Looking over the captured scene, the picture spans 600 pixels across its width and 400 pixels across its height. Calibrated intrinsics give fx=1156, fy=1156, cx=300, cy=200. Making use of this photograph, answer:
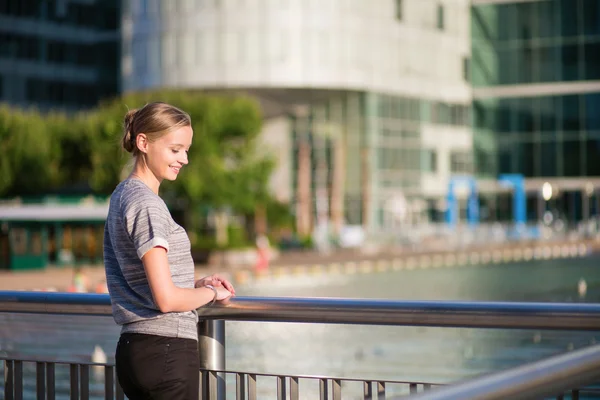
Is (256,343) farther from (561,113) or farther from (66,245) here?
(561,113)

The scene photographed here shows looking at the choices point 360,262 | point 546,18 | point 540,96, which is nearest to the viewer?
point 360,262

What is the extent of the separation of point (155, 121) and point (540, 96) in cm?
7734

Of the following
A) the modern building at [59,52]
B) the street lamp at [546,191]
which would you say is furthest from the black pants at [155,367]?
the modern building at [59,52]

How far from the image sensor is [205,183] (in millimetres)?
53781

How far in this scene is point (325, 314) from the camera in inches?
188

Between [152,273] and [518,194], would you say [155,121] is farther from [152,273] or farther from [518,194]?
[518,194]

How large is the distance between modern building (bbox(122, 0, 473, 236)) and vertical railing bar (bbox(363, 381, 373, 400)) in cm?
6419

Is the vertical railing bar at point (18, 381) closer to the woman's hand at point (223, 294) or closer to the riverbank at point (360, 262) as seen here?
the woman's hand at point (223, 294)

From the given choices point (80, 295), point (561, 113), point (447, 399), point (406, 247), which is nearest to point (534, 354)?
point (80, 295)

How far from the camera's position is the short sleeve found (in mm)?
4199

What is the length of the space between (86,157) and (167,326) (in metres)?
59.0

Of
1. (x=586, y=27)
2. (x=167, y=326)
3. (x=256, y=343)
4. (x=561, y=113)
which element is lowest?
(x=256, y=343)

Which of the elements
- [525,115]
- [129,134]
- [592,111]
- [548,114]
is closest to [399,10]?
[525,115]

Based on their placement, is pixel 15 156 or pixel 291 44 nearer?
pixel 15 156
